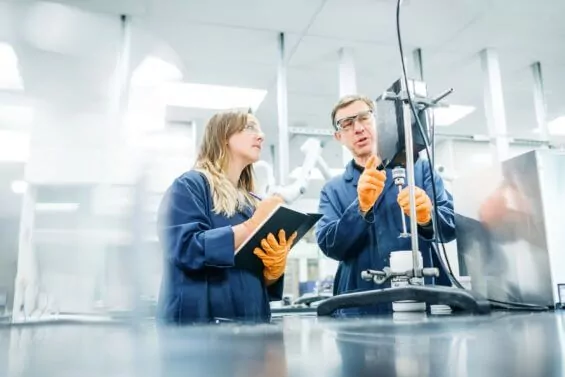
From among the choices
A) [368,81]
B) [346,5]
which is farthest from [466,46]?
[346,5]

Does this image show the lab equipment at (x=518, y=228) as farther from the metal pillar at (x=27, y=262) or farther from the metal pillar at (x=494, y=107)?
the metal pillar at (x=494, y=107)

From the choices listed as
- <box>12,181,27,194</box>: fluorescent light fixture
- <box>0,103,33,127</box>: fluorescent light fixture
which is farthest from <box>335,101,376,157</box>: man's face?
<box>0,103,33,127</box>: fluorescent light fixture

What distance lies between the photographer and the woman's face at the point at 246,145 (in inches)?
50.1

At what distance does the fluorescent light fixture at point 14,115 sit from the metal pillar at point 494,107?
2.98 metres

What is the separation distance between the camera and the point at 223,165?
4.15 feet

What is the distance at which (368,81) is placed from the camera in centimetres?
345

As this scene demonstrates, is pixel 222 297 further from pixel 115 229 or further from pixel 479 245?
pixel 115 229

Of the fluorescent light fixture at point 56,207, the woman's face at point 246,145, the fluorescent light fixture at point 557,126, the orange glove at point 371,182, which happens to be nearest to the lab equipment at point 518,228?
the orange glove at point 371,182

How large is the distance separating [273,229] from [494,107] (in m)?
2.48

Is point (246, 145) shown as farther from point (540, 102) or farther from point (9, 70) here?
point (540, 102)

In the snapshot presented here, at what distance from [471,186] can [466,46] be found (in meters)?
2.34

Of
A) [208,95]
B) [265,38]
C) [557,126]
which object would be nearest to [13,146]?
[208,95]

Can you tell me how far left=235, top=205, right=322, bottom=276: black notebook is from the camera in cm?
98

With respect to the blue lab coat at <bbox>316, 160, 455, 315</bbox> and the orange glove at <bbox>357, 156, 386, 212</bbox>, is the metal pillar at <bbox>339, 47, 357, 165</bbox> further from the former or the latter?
the orange glove at <bbox>357, 156, 386, 212</bbox>
